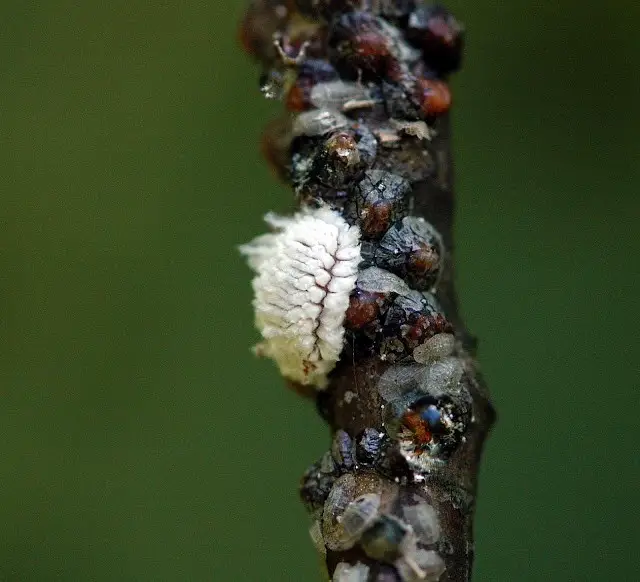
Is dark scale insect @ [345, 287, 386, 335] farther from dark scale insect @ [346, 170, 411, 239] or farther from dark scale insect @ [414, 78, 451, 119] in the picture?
dark scale insect @ [414, 78, 451, 119]

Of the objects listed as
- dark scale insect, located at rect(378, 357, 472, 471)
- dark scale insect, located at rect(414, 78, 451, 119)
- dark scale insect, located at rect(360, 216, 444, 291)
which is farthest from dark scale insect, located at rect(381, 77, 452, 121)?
dark scale insect, located at rect(378, 357, 472, 471)

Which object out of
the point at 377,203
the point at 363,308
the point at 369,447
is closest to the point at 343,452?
the point at 369,447

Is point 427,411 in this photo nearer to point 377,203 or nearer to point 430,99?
point 377,203

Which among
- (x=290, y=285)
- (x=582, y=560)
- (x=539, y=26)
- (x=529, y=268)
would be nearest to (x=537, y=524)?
(x=582, y=560)

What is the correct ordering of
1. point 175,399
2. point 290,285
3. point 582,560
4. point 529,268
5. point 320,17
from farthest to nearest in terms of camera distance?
point 175,399
point 529,268
point 582,560
point 320,17
point 290,285

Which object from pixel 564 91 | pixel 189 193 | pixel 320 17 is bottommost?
pixel 320 17

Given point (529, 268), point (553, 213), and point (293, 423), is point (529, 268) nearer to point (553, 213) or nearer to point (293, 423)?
point (553, 213)

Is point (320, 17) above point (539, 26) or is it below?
below
